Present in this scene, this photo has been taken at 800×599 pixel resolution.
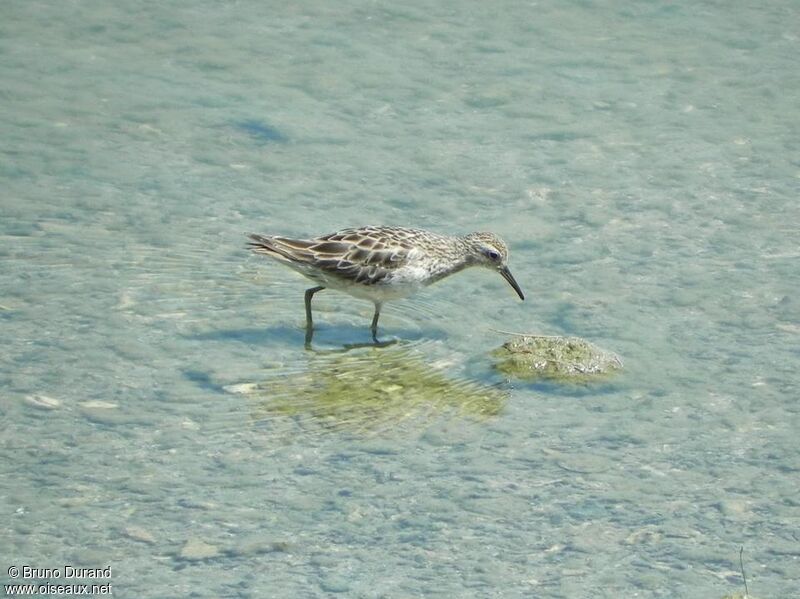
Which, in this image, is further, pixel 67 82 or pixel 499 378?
pixel 67 82

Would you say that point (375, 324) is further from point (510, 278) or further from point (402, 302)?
point (510, 278)

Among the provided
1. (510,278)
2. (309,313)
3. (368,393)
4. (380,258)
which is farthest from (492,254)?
(368,393)

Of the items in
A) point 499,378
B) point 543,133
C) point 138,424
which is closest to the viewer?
point 138,424

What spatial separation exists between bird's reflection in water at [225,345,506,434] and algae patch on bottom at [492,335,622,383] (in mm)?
297

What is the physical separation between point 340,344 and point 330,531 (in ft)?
9.18

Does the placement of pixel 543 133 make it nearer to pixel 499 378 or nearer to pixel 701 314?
pixel 701 314

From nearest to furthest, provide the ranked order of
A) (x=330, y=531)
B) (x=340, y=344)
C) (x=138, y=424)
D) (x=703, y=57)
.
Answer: (x=330, y=531) < (x=138, y=424) < (x=340, y=344) < (x=703, y=57)

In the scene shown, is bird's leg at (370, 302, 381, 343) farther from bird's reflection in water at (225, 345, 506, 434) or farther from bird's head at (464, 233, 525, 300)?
bird's head at (464, 233, 525, 300)

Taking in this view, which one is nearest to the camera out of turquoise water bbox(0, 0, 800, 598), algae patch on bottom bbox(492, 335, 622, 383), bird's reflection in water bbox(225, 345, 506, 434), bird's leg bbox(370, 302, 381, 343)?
turquoise water bbox(0, 0, 800, 598)

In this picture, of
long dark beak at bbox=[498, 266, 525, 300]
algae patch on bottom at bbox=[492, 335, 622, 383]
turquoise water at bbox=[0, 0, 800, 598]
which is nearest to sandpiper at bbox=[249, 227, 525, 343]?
long dark beak at bbox=[498, 266, 525, 300]

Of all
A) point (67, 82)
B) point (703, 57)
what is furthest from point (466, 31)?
point (67, 82)

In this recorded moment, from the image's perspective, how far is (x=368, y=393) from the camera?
32.4 feet

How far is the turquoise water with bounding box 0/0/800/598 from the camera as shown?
798 centimetres

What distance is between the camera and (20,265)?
36.4 ft
